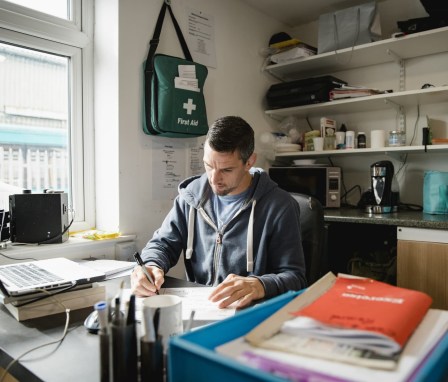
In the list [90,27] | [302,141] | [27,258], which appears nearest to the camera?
[27,258]

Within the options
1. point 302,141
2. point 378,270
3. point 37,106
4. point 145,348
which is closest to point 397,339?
point 145,348

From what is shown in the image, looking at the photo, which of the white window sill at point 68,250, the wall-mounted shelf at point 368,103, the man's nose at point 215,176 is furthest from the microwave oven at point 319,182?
the man's nose at point 215,176

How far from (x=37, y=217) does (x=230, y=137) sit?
3.18 feet

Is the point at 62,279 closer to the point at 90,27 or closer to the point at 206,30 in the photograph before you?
the point at 90,27

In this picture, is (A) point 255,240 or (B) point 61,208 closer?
(A) point 255,240

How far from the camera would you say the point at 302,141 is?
3020 mm

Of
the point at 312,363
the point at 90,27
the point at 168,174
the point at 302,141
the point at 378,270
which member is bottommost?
Result: the point at 378,270

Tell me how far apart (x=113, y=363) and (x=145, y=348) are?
0.05 metres

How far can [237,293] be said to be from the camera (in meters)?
1.01

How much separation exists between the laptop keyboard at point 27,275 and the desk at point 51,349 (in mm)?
88

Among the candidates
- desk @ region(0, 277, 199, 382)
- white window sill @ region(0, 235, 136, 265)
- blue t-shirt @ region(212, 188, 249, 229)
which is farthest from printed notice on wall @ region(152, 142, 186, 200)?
desk @ region(0, 277, 199, 382)

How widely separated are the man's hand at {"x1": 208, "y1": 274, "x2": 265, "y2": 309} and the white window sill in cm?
98

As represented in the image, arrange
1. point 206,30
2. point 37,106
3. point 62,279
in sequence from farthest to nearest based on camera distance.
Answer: point 206,30, point 37,106, point 62,279

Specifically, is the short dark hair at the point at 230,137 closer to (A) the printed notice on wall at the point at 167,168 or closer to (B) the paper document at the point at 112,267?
(B) the paper document at the point at 112,267
